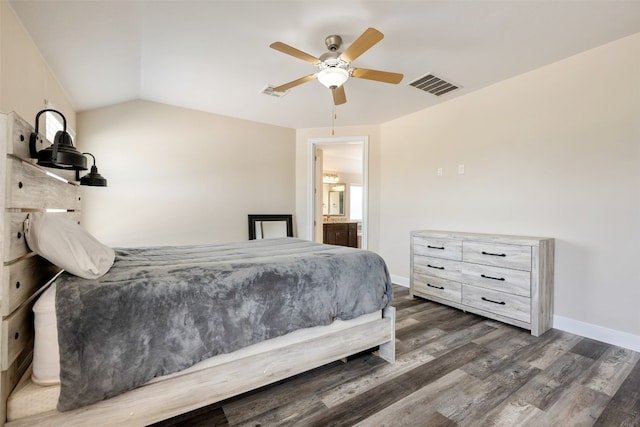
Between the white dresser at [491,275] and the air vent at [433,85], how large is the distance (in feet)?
5.41

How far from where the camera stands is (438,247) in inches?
125

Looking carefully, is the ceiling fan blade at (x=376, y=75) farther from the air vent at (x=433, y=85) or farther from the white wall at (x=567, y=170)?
the white wall at (x=567, y=170)

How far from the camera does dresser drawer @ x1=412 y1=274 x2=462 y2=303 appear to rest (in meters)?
3.01

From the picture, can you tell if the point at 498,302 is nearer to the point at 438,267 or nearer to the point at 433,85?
the point at 438,267

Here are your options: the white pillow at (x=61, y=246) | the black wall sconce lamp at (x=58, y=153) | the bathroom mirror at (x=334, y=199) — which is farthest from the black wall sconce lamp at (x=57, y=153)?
the bathroom mirror at (x=334, y=199)

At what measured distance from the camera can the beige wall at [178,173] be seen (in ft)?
10.6

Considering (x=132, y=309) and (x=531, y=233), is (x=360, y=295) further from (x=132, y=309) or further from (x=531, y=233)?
(x=531, y=233)

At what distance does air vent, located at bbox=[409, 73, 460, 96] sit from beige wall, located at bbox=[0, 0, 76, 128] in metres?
3.13

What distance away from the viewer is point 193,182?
3723 millimetres

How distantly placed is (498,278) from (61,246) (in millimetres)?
3233

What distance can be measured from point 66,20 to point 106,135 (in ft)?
5.55

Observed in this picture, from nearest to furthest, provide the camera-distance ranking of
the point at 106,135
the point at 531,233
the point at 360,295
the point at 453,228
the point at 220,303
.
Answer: the point at 220,303
the point at 360,295
the point at 531,233
the point at 106,135
the point at 453,228

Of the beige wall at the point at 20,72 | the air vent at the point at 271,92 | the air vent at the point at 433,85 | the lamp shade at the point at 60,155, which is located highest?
the air vent at the point at 433,85

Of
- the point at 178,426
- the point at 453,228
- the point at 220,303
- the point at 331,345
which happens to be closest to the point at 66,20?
the point at 220,303
